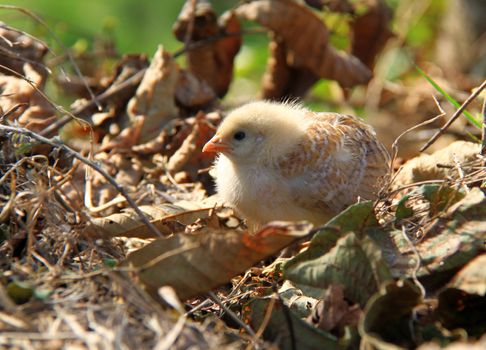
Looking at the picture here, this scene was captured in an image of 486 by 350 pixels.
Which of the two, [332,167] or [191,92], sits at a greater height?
[332,167]

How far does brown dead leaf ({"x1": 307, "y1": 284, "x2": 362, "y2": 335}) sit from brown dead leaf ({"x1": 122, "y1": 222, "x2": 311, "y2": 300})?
0.78 feet

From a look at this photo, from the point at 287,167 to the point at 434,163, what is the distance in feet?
2.88

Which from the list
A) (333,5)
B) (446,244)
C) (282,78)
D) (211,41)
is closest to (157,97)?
(211,41)

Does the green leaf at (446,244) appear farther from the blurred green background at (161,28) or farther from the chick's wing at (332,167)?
the blurred green background at (161,28)

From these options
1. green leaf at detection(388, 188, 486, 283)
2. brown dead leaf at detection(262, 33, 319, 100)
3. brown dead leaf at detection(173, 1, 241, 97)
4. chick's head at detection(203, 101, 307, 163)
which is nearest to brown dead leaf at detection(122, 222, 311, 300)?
green leaf at detection(388, 188, 486, 283)

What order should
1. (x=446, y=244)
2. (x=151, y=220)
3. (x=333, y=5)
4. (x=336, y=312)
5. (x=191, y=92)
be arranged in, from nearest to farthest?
(x=336, y=312) < (x=446, y=244) < (x=151, y=220) < (x=191, y=92) < (x=333, y=5)

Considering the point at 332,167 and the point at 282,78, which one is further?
the point at 282,78

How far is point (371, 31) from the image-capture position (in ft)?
20.4

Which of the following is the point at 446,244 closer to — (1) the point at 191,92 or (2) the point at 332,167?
(2) the point at 332,167

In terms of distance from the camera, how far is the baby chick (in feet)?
11.7

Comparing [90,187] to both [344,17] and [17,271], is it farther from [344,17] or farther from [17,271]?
[344,17]

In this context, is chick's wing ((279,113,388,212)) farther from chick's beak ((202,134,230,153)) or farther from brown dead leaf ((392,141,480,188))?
chick's beak ((202,134,230,153))

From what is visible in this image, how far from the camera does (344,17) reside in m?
6.07

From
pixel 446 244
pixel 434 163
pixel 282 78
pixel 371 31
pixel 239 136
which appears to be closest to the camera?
pixel 446 244
